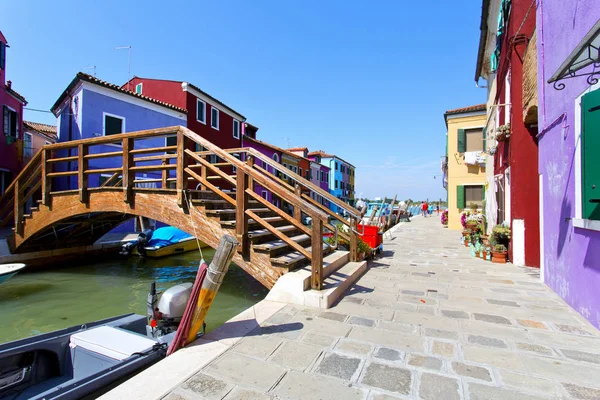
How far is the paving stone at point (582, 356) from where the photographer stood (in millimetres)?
2578

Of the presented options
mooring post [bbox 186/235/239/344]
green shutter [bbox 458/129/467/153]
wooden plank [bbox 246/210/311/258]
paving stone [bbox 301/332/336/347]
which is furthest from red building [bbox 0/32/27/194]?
green shutter [bbox 458/129/467/153]

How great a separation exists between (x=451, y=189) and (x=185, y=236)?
46.6 feet

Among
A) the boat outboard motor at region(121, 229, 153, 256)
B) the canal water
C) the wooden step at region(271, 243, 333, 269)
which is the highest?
the wooden step at region(271, 243, 333, 269)

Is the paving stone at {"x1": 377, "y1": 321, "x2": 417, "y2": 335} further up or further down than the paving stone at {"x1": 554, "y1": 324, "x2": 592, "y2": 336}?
further down

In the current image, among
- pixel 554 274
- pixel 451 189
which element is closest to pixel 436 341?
pixel 554 274

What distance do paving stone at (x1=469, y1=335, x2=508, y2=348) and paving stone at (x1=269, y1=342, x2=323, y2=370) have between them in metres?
1.53

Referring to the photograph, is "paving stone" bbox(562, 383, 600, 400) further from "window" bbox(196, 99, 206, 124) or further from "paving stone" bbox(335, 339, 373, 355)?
"window" bbox(196, 99, 206, 124)

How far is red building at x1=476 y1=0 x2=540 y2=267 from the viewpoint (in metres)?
6.15

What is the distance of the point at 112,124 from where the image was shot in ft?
45.7

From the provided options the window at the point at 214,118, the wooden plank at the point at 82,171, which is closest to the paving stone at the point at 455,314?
the wooden plank at the point at 82,171

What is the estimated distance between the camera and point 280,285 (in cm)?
411

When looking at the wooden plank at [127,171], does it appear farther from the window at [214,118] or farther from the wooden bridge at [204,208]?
the window at [214,118]

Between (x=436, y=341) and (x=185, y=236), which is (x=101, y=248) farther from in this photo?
(x=436, y=341)

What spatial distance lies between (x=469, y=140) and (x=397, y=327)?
645 inches
